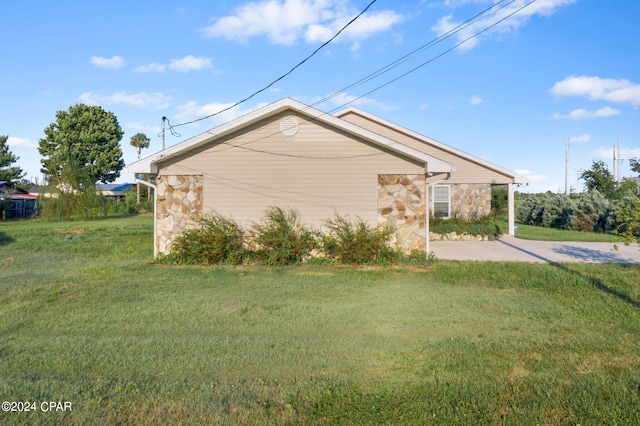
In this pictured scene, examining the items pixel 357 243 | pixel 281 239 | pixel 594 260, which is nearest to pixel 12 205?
pixel 281 239

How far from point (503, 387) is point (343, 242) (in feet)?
25.4

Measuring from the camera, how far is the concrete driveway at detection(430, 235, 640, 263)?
41.7 feet

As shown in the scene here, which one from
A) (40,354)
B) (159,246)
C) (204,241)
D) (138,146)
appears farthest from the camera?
(138,146)

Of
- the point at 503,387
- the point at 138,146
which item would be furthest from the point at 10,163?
the point at 503,387

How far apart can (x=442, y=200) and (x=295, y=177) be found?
9641 millimetres

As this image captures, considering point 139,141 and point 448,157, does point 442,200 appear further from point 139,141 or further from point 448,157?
point 139,141

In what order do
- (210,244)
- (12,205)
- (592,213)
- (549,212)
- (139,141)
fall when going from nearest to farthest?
(210,244)
(592,213)
(549,212)
(12,205)
(139,141)

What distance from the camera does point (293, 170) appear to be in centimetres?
1238

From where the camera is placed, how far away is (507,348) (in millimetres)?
5172

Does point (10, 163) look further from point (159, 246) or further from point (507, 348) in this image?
point (507, 348)

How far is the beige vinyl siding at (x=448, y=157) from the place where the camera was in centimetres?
1931

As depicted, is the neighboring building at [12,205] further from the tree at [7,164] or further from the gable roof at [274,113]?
the gable roof at [274,113]

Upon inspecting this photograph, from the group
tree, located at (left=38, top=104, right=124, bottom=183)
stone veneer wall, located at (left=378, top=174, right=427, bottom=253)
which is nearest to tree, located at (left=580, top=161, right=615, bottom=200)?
stone veneer wall, located at (left=378, top=174, right=427, bottom=253)

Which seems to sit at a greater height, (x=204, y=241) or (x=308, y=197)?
(x=308, y=197)
